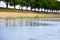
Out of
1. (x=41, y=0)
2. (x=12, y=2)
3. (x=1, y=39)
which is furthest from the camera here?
(x=41, y=0)

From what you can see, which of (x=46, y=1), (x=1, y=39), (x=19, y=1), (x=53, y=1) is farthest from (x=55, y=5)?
(x=1, y=39)

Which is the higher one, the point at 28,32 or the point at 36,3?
the point at 36,3

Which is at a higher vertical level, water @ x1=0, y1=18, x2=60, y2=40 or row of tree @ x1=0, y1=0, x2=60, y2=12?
row of tree @ x1=0, y1=0, x2=60, y2=12

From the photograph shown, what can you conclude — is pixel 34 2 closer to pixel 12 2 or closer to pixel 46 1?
pixel 46 1

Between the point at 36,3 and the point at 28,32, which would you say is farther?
the point at 36,3

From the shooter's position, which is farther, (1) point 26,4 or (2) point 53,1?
(2) point 53,1

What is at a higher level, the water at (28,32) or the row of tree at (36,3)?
the row of tree at (36,3)

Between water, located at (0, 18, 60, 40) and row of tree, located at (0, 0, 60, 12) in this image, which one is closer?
water, located at (0, 18, 60, 40)

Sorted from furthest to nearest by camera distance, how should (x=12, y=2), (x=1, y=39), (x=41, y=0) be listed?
(x=41, y=0), (x=12, y=2), (x=1, y=39)

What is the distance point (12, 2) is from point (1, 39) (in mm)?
67151

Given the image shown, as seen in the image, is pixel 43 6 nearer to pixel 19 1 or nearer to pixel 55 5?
pixel 55 5

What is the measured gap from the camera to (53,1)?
363 ft

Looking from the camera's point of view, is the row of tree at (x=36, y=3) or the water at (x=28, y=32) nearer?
the water at (x=28, y=32)

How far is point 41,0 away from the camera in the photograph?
3974 inches
